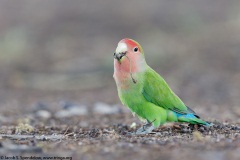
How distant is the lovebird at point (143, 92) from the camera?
5465mm

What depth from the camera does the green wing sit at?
18.1 feet

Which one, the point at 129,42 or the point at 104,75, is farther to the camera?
the point at 104,75

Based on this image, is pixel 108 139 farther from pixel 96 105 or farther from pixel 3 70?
pixel 3 70

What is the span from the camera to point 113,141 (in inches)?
188

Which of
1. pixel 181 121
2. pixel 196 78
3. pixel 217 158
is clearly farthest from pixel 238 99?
pixel 217 158

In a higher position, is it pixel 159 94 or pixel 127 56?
pixel 127 56

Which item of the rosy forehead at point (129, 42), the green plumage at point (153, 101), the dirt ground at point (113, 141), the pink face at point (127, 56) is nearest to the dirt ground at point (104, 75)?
the dirt ground at point (113, 141)

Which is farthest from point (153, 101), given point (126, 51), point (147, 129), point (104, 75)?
point (104, 75)

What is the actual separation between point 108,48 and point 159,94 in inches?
319

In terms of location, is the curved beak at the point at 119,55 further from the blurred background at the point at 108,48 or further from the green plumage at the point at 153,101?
the blurred background at the point at 108,48

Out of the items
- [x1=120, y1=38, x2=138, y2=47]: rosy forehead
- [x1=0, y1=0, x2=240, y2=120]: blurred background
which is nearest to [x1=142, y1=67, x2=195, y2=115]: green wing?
[x1=120, y1=38, x2=138, y2=47]: rosy forehead

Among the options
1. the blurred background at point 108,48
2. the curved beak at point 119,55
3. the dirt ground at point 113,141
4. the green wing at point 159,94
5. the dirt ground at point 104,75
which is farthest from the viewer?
the blurred background at point 108,48

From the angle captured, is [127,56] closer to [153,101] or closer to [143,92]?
[143,92]

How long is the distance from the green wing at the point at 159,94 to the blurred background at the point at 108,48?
1707mm
